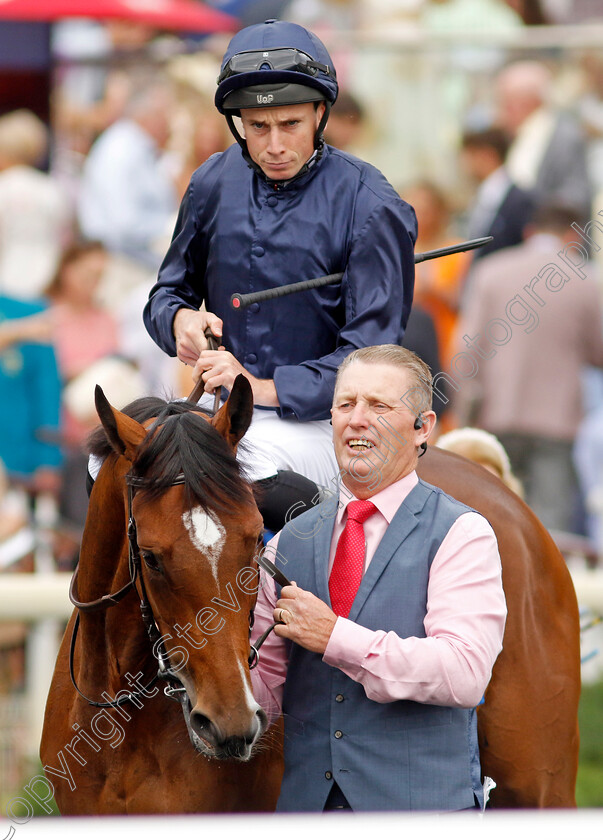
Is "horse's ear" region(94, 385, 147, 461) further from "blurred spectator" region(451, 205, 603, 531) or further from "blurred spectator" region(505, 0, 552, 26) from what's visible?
"blurred spectator" region(505, 0, 552, 26)

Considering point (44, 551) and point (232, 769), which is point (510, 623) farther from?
point (44, 551)

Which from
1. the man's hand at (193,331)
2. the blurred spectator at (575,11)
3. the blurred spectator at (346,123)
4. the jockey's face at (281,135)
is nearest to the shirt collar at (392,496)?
the man's hand at (193,331)

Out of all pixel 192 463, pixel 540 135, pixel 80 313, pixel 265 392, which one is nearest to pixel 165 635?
pixel 192 463

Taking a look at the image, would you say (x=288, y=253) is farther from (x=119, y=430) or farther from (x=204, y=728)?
(x=204, y=728)

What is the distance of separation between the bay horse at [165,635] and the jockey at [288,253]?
44cm

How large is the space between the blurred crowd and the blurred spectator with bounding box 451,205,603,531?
12 mm

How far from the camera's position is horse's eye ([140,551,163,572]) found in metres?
2.63

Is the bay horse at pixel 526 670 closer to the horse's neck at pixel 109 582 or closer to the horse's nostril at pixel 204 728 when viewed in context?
the horse's neck at pixel 109 582

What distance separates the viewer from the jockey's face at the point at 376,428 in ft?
9.06

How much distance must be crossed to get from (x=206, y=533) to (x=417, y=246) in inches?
211

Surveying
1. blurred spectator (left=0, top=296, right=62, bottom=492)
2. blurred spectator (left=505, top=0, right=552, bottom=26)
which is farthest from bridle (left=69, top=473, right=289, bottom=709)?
blurred spectator (left=505, top=0, right=552, bottom=26)

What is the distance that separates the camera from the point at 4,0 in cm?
804

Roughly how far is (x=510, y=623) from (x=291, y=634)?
124 cm

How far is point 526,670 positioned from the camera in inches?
144
